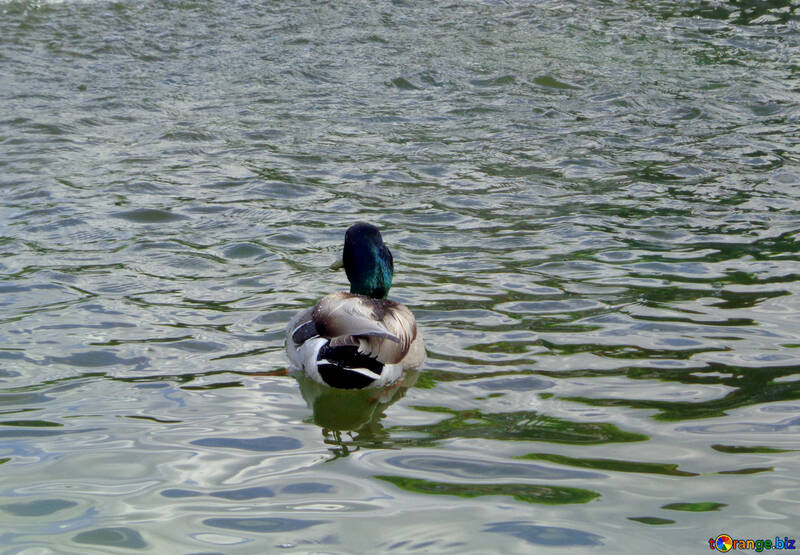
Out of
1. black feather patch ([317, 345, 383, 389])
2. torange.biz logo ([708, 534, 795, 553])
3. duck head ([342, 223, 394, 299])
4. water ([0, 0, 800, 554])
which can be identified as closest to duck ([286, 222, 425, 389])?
black feather patch ([317, 345, 383, 389])

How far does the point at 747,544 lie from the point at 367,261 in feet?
10.6

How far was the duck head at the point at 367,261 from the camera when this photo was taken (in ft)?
21.6

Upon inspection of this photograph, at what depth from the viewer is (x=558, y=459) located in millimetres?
4664

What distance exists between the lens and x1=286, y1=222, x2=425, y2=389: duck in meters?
5.57

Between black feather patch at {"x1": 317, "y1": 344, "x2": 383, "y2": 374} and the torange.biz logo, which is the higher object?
black feather patch at {"x1": 317, "y1": 344, "x2": 383, "y2": 374}

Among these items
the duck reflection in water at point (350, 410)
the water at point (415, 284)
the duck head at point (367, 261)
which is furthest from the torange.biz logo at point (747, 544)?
the duck head at point (367, 261)

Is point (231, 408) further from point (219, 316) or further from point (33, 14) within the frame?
point (33, 14)

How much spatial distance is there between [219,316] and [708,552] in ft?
11.9

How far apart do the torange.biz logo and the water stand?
52 millimetres

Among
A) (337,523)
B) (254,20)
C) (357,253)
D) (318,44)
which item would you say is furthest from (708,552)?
→ (254,20)

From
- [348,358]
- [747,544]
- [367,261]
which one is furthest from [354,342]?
[747,544]

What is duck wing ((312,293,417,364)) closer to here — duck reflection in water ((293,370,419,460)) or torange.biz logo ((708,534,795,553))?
duck reflection in water ((293,370,419,460))

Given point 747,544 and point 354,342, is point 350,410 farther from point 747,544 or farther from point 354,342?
point 747,544

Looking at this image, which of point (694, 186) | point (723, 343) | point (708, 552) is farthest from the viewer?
point (694, 186)
